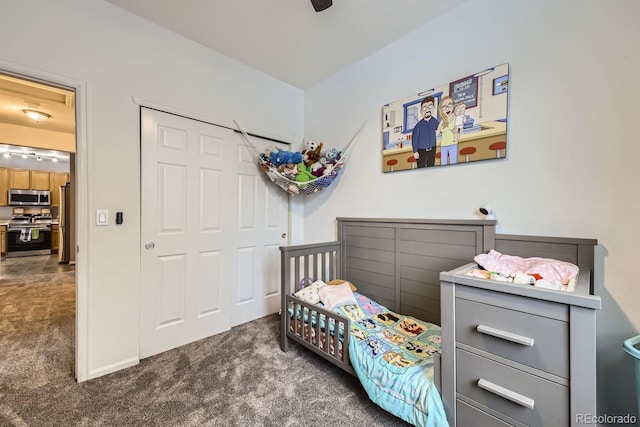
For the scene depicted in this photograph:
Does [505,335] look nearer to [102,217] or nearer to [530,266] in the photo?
[530,266]

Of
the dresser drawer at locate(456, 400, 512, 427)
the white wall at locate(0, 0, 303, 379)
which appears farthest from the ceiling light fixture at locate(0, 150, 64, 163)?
the dresser drawer at locate(456, 400, 512, 427)

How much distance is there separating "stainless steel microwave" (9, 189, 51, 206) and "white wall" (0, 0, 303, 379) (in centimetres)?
716

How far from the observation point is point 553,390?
96 centimetres

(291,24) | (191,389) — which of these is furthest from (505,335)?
(291,24)

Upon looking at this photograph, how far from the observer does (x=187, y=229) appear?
7.41 feet

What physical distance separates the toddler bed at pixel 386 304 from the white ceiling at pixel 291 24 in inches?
62.6

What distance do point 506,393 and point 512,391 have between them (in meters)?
0.03

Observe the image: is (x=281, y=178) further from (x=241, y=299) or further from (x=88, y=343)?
(x=88, y=343)

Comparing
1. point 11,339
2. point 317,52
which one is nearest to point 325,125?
point 317,52

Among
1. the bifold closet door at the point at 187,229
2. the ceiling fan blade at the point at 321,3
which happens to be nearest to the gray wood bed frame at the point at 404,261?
the bifold closet door at the point at 187,229

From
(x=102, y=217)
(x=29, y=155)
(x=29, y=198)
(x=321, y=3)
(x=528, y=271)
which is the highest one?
(x=29, y=155)

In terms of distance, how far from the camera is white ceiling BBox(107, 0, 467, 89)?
6.05ft

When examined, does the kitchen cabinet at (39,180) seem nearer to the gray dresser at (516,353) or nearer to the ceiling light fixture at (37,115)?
the ceiling light fixture at (37,115)

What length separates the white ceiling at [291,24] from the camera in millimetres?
1845
